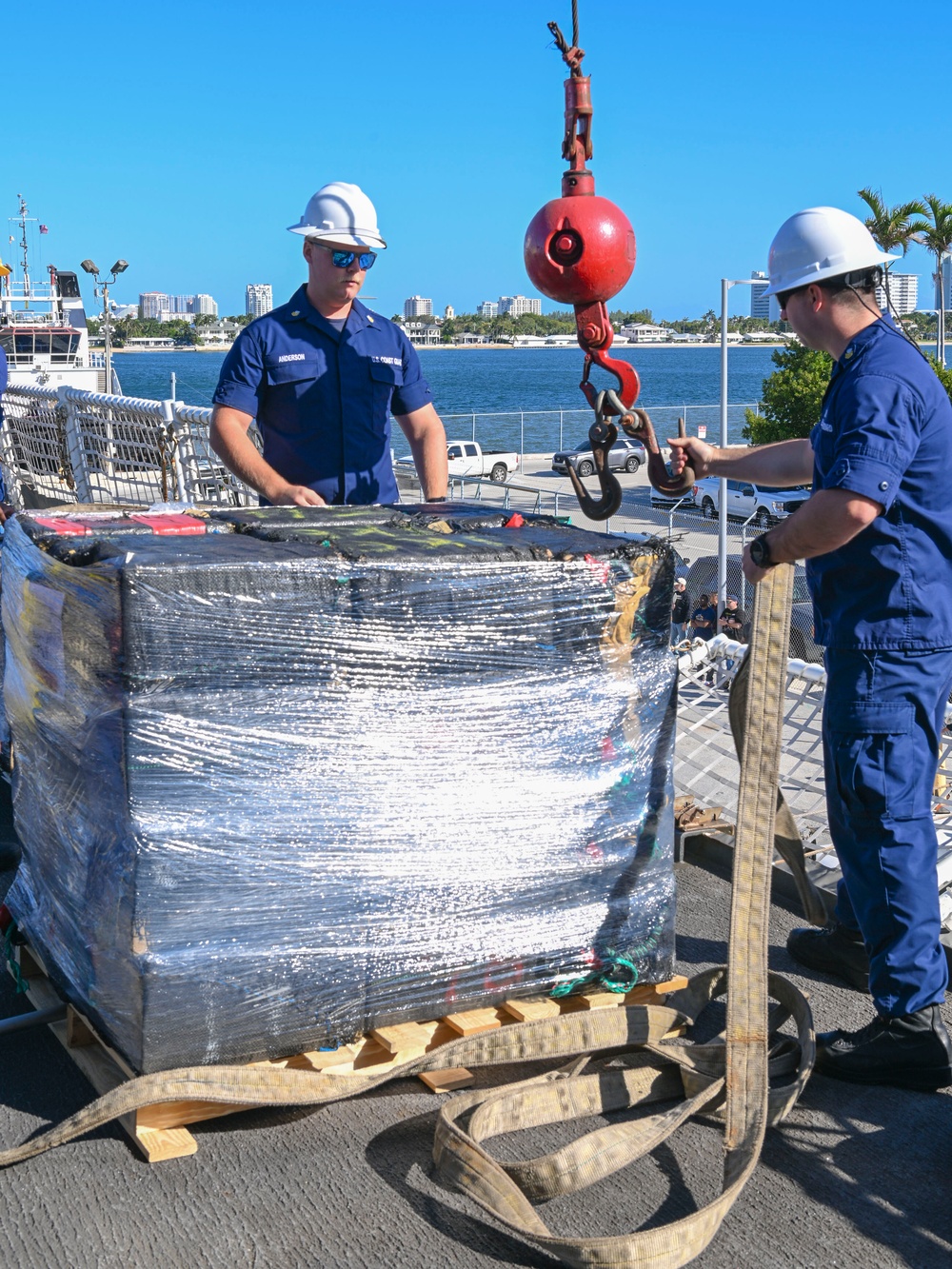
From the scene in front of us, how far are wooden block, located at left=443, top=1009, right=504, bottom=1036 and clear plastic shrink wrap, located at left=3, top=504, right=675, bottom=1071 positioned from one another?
0.05 meters

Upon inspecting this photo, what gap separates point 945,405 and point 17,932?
289 centimetres

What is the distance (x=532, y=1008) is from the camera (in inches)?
129

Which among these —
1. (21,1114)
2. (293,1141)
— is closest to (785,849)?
(293,1141)

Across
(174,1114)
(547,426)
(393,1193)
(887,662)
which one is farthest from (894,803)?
(547,426)

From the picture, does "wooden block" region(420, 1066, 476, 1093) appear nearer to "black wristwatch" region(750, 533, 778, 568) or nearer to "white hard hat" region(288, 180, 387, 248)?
"black wristwatch" region(750, 533, 778, 568)

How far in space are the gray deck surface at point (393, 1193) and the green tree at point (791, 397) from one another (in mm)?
38895

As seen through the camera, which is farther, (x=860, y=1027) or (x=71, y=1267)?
(x=860, y=1027)

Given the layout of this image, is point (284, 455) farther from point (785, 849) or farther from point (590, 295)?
point (785, 849)

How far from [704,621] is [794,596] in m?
1.92

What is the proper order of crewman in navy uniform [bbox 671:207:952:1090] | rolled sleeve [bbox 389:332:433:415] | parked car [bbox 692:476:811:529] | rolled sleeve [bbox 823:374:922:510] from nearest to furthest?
rolled sleeve [bbox 823:374:922:510], crewman in navy uniform [bbox 671:207:952:1090], rolled sleeve [bbox 389:332:433:415], parked car [bbox 692:476:811:529]

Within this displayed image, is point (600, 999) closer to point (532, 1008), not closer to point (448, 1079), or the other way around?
point (532, 1008)

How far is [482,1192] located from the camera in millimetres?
2617

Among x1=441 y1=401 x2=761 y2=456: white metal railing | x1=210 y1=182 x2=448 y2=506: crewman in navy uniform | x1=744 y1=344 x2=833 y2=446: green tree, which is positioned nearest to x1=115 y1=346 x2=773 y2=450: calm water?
x1=441 y1=401 x2=761 y2=456: white metal railing

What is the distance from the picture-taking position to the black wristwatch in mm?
3225
